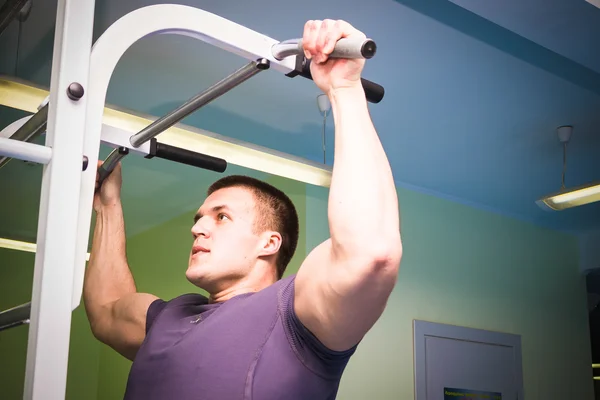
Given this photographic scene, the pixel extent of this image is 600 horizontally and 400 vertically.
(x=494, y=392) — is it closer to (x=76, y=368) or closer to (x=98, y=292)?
(x=76, y=368)

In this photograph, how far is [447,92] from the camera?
3.49m

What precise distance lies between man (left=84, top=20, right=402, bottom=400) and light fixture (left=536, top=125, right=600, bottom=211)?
2292mm

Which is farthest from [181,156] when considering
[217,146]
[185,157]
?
[217,146]

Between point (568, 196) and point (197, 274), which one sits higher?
point (568, 196)

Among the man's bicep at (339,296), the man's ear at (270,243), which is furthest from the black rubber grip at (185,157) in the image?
the man's bicep at (339,296)

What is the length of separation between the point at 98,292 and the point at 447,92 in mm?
2232

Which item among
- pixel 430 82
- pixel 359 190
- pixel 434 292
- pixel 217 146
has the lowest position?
pixel 359 190

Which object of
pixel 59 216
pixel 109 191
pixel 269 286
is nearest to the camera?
pixel 59 216

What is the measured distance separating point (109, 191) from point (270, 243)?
422 mm

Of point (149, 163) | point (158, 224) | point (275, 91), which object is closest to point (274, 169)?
point (275, 91)

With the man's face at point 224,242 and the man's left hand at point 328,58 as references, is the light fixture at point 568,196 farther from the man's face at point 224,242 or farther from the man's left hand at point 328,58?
the man's left hand at point 328,58

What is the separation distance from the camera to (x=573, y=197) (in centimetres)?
370

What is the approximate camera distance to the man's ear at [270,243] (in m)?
1.75

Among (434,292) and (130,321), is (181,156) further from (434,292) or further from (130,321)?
(434,292)
